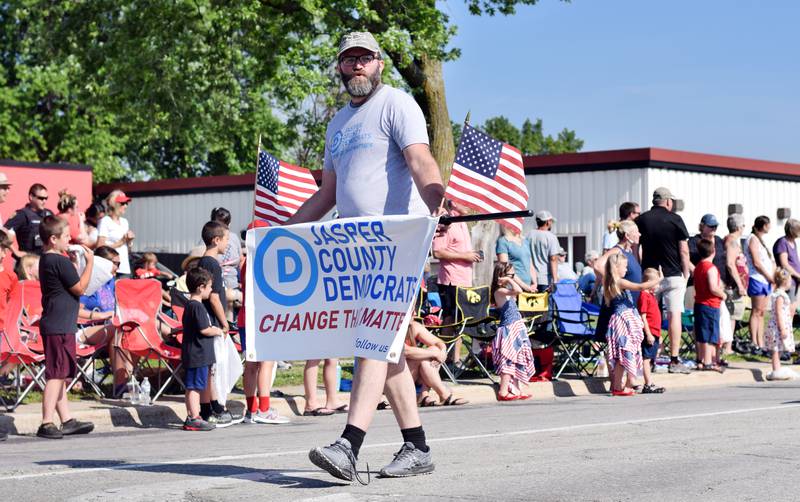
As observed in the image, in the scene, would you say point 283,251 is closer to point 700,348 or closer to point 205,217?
point 700,348

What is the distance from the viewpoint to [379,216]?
6.84 m

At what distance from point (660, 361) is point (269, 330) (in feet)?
33.8

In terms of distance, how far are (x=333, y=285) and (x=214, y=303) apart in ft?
15.4

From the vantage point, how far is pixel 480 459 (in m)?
7.88

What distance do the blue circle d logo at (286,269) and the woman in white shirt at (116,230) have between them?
30.6 feet

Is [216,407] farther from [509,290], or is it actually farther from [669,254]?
[669,254]

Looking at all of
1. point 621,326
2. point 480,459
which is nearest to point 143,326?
point 621,326

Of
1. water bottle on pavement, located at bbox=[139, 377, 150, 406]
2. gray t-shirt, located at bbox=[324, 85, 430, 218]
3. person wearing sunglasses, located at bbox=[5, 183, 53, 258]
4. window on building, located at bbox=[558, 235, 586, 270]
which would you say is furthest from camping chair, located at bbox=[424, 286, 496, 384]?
window on building, located at bbox=[558, 235, 586, 270]

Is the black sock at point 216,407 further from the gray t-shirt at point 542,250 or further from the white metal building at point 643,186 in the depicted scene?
the white metal building at point 643,186

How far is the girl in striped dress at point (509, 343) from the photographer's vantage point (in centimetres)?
1365

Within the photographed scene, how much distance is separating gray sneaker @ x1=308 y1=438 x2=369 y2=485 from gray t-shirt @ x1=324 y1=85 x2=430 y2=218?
4.19ft

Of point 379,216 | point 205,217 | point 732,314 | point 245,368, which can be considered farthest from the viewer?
point 205,217

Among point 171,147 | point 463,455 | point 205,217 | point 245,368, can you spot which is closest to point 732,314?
point 245,368

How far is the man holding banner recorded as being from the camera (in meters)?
6.71
